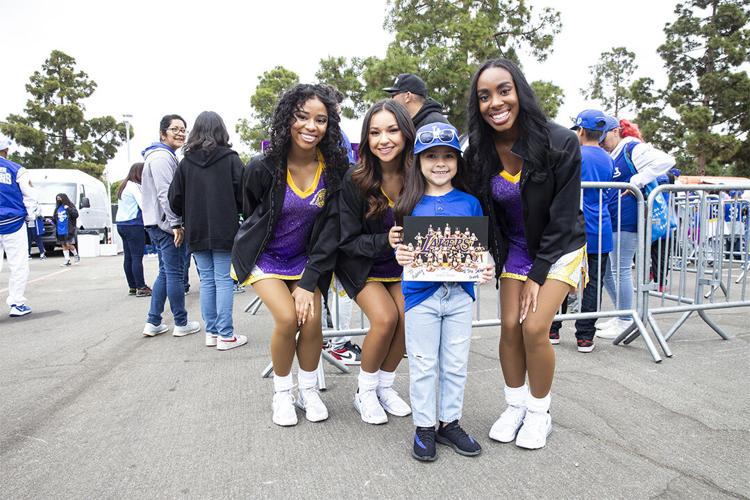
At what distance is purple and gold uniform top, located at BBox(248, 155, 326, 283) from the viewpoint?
9.96 ft

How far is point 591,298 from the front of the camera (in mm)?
4578

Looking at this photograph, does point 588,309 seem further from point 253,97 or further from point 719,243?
point 253,97

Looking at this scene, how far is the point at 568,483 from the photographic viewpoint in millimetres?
2271

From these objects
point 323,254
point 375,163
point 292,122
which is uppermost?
point 292,122

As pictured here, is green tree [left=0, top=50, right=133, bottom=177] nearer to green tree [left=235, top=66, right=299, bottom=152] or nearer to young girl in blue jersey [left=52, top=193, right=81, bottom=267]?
green tree [left=235, top=66, right=299, bottom=152]

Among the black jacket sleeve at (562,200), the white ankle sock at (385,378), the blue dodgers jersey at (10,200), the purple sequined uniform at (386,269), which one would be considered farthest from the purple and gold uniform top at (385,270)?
the blue dodgers jersey at (10,200)

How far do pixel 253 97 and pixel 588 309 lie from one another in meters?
27.5

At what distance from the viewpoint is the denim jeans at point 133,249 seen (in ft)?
24.7

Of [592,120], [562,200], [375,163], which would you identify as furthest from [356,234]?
[592,120]

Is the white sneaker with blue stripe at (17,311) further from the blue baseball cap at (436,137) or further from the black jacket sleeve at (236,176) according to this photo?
the blue baseball cap at (436,137)

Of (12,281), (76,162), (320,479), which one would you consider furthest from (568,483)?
(76,162)

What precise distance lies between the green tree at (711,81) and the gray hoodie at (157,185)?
84.9 ft

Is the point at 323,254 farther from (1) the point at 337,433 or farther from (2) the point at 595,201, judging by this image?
(2) the point at 595,201

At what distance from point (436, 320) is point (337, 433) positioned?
2.93 feet
